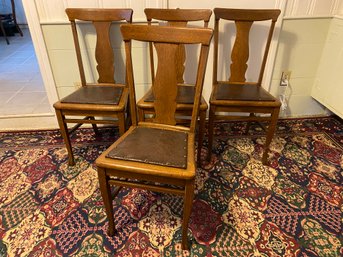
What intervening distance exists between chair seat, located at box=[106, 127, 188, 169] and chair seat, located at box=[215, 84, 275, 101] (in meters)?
0.51

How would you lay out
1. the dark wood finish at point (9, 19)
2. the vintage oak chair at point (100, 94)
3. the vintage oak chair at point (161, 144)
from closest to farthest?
1. the vintage oak chair at point (161, 144)
2. the vintage oak chair at point (100, 94)
3. the dark wood finish at point (9, 19)

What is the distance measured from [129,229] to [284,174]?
3.60 feet

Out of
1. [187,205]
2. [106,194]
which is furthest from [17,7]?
[187,205]

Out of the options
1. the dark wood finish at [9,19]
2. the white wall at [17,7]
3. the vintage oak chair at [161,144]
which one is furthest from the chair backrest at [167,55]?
the white wall at [17,7]

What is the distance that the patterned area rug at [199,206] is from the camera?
1.21 meters

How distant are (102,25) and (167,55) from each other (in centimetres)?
78

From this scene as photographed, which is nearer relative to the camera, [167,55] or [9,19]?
[167,55]

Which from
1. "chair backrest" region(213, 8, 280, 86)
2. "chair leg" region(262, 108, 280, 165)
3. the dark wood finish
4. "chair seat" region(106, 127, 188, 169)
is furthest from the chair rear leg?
the dark wood finish

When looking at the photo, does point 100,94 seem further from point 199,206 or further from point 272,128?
point 272,128

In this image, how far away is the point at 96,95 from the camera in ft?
5.20

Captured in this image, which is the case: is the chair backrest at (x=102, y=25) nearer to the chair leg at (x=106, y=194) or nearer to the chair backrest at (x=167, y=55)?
the chair backrest at (x=167, y=55)

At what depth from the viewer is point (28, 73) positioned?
3.51 metres

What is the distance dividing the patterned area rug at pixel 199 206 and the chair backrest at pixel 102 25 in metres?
0.62

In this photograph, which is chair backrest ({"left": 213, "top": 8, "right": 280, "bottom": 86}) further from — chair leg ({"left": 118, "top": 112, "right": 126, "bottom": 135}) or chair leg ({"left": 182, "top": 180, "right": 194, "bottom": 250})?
chair leg ({"left": 182, "top": 180, "right": 194, "bottom": 250})
